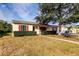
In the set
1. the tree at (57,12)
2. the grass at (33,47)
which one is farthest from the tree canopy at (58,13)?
the grass at (33,47)

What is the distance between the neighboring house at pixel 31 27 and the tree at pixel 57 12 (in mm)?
83

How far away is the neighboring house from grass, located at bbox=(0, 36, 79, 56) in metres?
0.10

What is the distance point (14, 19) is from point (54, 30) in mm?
584

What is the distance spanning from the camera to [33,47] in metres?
3.06

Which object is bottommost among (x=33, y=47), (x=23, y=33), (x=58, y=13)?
(x=33, y=47)

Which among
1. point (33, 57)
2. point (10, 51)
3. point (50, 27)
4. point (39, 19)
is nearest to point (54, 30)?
point (50, 27)

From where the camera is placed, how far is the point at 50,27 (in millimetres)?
3109

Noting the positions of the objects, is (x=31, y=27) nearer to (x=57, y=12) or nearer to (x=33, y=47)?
(x=33, y=47)

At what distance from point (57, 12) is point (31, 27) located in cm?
42

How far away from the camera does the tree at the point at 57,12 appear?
304cm

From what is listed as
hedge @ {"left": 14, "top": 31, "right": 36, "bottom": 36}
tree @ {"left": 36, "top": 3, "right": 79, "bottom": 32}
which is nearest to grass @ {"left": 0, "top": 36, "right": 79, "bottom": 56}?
hedge @ {"left": 14, "top": 31, "right": 36, "bottom": 36}

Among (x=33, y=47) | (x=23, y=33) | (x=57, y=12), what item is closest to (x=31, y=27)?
(x=23, y=33)

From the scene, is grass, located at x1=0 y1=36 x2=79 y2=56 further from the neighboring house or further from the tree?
the tree

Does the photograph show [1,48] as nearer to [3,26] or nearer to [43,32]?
[3,26]
